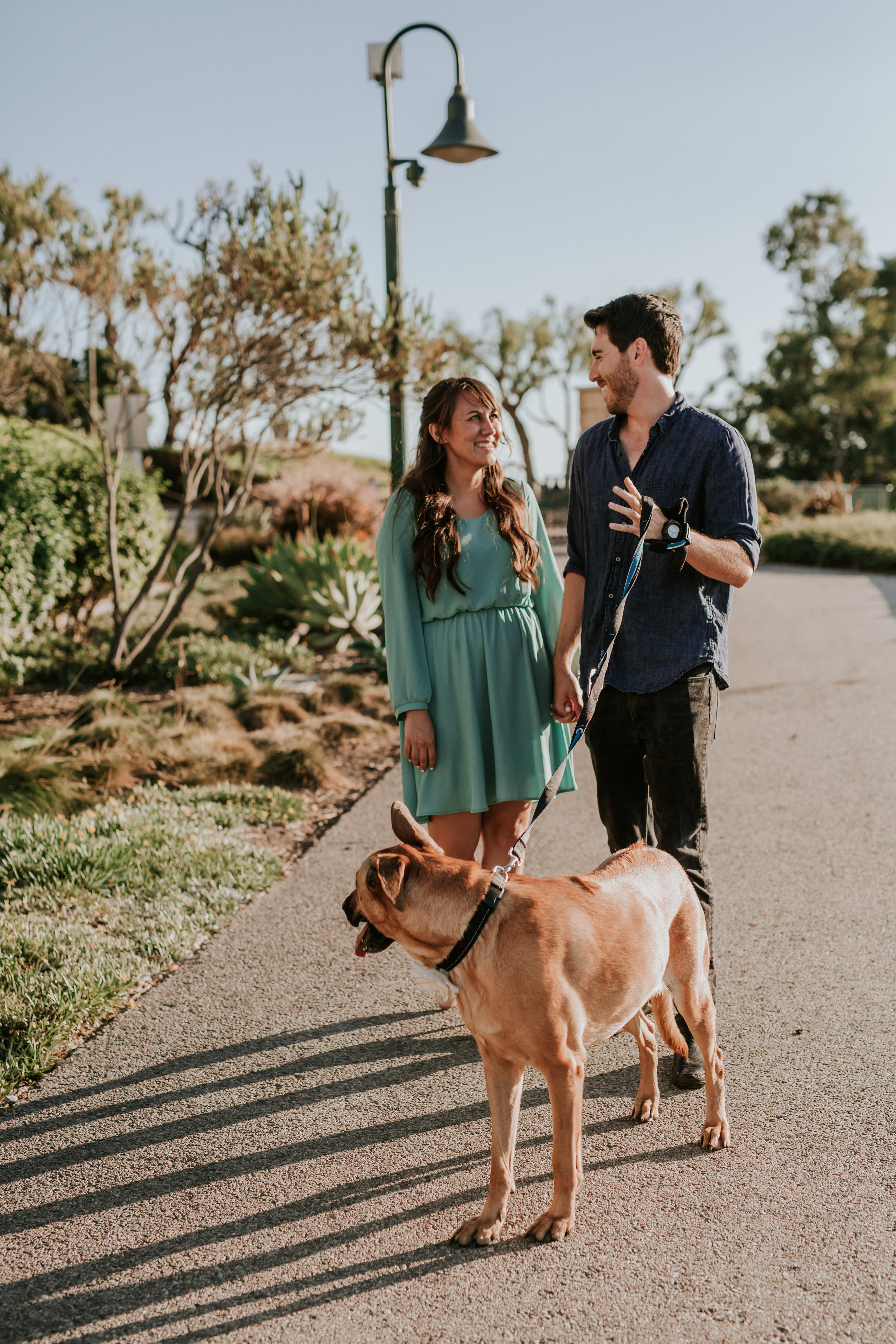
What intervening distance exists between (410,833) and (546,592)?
1294 mm

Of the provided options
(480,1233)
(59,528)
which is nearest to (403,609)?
(480,1233)

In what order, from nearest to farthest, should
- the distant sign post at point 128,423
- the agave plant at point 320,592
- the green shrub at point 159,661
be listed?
1. the distant sign post at point 128,423
2. the green shrub at point 159,661
3. the agave plant at point 320,592

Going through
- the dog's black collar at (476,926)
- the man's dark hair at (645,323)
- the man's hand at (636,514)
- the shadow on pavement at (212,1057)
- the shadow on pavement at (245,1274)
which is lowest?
the shadow on pavement at (245,1274)

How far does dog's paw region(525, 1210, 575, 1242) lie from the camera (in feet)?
8.32

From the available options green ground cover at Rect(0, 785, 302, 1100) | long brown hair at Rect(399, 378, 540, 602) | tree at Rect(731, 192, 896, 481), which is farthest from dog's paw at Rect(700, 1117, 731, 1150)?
tree at Rect(731, 192, 896, 481)

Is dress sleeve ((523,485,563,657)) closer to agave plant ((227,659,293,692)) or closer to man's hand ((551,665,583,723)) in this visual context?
man's hand ((551,665,583,723))

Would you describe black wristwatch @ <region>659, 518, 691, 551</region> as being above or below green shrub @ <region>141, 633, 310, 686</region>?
above

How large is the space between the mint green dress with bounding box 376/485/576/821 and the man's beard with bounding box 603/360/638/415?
0.56 metres

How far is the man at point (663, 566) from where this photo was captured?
304 cm

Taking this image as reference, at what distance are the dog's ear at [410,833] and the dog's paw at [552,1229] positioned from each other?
96cm

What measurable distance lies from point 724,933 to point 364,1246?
2336mm

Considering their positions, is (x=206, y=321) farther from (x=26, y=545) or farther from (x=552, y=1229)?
(x=552, y=1229)

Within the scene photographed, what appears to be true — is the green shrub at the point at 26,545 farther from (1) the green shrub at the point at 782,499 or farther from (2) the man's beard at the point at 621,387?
(1) the green shrub at the point at 782,499

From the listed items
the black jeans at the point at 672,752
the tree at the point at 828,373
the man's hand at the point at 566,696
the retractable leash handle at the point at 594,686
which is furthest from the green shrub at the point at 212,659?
the tree at the point at 828,373
